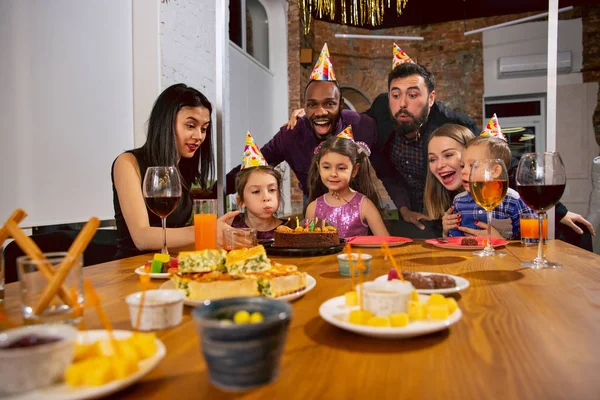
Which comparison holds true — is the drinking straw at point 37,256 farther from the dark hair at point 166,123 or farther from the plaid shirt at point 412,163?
the plaid shirt at point 412,163

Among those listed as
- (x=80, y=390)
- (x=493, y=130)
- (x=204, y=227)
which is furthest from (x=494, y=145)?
(x=80, y=390)

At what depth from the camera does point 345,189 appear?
2.78 meters

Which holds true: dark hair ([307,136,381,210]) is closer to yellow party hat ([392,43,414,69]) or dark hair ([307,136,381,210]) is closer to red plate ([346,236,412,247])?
yellow party hat ([392,43,414,69])

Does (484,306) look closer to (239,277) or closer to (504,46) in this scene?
(239,277)

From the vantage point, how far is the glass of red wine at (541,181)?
1219mm

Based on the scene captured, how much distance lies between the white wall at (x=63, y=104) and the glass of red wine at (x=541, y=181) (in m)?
2.38

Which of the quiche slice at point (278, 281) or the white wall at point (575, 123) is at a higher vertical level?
the white wall at point (575, 123)

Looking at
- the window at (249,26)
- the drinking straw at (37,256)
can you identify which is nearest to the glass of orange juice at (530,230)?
the drinking straw at (37,256)

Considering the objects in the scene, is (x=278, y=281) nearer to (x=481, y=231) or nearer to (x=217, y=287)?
(x=217, y=287)

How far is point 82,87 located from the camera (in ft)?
9.42

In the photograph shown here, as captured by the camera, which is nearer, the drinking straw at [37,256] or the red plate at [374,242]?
the drinking straw at [37,256]

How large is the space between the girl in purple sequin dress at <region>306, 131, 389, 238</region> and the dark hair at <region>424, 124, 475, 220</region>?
31cm

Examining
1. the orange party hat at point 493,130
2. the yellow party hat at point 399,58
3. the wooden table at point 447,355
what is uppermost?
the yellow party hat at point 399,58

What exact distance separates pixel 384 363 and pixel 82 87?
2901 millimetres
